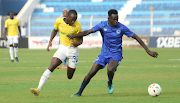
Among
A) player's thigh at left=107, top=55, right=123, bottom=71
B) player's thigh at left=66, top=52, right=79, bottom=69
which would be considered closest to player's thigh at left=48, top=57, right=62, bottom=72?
player's thigh at left=66, top=52, right=79, bottom=69

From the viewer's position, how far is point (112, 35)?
20.6 ft

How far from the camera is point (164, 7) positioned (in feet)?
112

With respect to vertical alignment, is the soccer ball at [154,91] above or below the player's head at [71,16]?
below

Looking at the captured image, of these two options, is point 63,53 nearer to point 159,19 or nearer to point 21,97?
point 21,97

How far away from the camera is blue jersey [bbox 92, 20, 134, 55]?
626 centimetres

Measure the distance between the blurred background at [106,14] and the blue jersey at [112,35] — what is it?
2307 cm

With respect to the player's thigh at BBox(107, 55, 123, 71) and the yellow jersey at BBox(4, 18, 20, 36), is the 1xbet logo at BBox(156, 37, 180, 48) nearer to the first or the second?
the yellow jersey at BBox(4, 18, 20, 36)

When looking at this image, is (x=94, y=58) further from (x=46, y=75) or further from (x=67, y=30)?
(x=46, y=75)

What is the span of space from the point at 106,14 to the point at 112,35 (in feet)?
92.0

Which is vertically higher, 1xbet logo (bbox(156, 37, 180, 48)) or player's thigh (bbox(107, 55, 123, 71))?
player's thigh (bbox(107, 55, 123, 71))

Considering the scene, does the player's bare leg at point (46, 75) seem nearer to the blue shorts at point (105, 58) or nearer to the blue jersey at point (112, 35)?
the blue shorts at point (105, 58)

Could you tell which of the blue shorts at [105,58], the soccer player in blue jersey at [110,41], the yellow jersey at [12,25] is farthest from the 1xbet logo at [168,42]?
the blue shorts at [105,58]

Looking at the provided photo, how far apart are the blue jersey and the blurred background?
75.7 ft

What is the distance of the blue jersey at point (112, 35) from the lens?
20.5 ft
